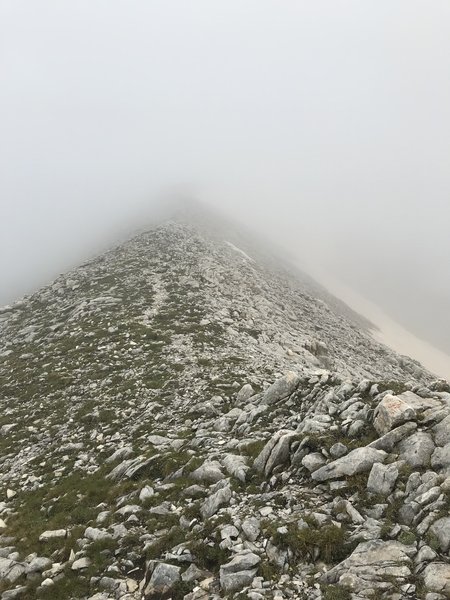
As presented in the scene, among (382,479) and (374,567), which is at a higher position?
(382,479)

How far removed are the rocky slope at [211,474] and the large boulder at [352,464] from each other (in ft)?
0.14

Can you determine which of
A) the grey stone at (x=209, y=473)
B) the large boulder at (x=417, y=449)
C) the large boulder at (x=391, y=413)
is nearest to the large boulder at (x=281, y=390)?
the grey stone at (x=209, y=473)

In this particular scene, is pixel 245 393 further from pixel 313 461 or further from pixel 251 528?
pixel 251 528

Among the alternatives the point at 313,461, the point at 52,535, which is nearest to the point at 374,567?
the point at 313,461

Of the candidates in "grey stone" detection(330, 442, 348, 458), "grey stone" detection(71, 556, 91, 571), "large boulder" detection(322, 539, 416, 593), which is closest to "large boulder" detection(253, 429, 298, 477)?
"grey stone" detection(330, 442, 348, 458)

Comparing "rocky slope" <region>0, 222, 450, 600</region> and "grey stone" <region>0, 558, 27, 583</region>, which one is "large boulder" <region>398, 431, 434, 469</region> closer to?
"rocky slope" <region>0, 222, 450, 600</region>

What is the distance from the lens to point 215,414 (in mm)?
23109

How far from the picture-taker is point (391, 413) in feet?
49.6

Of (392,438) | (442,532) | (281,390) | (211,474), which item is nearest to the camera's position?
(442,532)

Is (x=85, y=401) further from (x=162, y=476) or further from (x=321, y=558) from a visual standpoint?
(x=321, y=558)

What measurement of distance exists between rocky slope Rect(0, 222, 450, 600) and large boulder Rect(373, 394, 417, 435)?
56mm

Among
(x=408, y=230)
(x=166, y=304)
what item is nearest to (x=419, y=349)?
(x=166, y=304)

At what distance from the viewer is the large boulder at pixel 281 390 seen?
2169 cm

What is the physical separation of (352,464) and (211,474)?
5.54m
